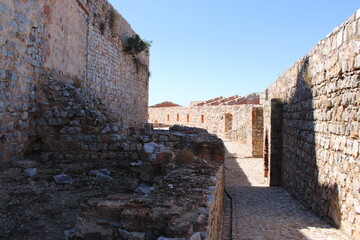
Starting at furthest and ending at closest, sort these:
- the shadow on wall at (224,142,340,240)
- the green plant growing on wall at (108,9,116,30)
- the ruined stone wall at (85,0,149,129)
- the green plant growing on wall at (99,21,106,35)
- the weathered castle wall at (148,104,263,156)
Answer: the weathered castle wall at (148,104,263,156)
the green plant growing on wall at (108,9,116,30)
the green plant growing on wall at (99,21,106,35)
the ruined stone wall at (85,0,149,129)
the shadow on wall at (224,142,340,240)

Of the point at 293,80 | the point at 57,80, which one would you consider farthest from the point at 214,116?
the point at 57,80

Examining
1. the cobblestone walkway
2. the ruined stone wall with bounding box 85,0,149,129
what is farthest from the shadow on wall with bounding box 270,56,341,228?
the ruined stone wall with bounding box 85,0,149,129

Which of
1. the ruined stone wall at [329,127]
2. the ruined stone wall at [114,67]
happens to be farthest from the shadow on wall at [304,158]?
the ruined stone wall at [114,67]

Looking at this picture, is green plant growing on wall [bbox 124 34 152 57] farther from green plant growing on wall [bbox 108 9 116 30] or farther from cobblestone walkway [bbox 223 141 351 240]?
cobblestone walkway [bbox 223 141 351 240]

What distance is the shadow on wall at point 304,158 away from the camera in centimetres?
572

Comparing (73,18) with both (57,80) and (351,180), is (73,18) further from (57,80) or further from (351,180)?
(351,180)

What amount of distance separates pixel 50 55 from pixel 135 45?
6.64 m

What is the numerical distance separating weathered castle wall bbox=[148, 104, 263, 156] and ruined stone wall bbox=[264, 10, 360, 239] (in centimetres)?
728

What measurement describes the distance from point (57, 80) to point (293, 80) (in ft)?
19.4

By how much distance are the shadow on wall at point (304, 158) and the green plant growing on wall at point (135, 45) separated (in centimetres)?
670

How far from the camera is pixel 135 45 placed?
1320cm

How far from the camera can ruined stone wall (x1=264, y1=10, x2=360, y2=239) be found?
4.67 meters

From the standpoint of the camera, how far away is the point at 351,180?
15.5 feet

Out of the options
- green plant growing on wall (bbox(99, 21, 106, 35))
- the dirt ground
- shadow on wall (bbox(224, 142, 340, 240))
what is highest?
green plant growing on wall (bbox(99, 21, 106, 35))
